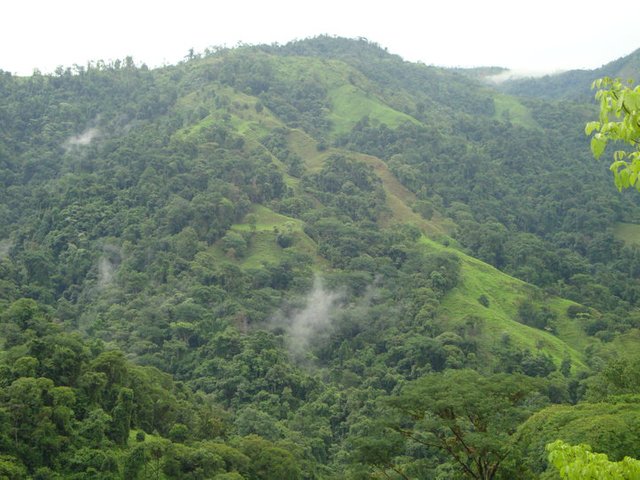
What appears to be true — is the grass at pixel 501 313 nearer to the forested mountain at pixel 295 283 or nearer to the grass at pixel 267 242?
the forested mountain at pixel 295 283

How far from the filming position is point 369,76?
13162 centimetres

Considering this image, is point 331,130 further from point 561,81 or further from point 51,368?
point 561,81

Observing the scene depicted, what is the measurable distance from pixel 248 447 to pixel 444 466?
33.2ft

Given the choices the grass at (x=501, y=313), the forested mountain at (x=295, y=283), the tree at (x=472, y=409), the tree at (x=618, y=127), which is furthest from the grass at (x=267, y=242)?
the tree at (x=618, y=127)

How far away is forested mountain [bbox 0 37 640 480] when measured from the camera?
27.2m

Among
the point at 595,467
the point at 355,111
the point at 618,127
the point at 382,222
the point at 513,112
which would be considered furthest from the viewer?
the point at 513,112

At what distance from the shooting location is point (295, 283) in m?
61.0

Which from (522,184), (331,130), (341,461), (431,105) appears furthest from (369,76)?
(341,461)

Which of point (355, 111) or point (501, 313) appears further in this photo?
point (355, 111)

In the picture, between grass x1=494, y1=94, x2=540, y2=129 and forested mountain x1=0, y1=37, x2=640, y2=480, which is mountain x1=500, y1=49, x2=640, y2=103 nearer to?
grass x1=494, y1=94, x2=540, y2=129

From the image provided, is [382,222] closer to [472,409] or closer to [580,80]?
[472,409]

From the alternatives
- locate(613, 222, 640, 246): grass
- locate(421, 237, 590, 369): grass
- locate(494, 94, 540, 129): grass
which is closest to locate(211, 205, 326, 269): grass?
locate(421, 237, 590, 369): grass

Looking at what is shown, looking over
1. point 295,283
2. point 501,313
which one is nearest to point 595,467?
point 295,283

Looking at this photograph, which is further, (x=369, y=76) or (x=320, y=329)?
(x=369, y=76)
